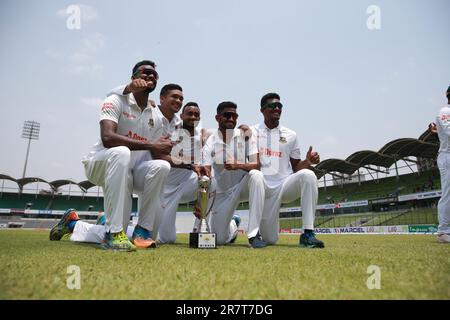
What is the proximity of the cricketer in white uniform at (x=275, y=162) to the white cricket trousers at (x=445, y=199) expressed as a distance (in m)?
2.37

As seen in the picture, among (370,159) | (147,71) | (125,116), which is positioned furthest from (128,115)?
(370,159)

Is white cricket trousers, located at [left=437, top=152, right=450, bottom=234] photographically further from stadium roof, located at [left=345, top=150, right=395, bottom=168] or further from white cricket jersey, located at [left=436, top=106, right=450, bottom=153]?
stadium roof, located at [left=345, top=150, right=395, bottom=168]

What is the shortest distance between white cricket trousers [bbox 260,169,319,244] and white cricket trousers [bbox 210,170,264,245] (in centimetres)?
35

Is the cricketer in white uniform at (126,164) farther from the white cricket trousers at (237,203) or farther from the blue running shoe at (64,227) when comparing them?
the white cricket trousers at (237,203)

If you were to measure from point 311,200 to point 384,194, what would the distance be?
32.2 metres

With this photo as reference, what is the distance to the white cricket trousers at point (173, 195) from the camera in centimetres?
452

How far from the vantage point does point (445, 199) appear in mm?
4723

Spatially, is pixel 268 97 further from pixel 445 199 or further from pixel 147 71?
pixel 445 199

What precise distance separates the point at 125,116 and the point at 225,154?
→ 58.3 inches

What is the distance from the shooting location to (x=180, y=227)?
38.9 m

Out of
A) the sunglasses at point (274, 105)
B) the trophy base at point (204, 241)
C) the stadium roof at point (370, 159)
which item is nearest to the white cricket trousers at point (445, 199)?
the sunglasses at point (274, 105)

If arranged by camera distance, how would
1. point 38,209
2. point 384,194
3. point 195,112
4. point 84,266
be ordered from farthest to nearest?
point 38,209
point 384,194
point 195,112
point 84,266
